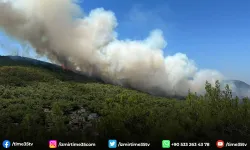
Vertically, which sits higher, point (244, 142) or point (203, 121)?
point (203, 121)

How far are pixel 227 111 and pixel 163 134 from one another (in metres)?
13.1

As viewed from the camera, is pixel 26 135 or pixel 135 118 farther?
pixel 135 118

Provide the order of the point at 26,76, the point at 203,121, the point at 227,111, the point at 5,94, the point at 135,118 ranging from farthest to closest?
the point at 26,76, the point at 5,94, the point at 227,111, the point at 135,118, the point at 203,121

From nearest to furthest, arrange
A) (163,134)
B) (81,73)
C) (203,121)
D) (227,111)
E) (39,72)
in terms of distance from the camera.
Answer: (163,134) → (203,121) → (227,111) → (39,72) → (81,73)

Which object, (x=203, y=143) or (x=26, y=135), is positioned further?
(x=26, y=135)

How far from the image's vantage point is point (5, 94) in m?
73.1

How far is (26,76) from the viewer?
11031cm

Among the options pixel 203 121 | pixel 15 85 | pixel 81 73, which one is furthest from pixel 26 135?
pixel 81 73

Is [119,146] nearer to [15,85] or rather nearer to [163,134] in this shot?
[163,134]

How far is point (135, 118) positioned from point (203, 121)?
19.8ft

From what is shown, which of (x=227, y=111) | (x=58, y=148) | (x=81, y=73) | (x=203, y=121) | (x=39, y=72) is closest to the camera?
(x=58, y=148)

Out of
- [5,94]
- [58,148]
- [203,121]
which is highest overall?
[5,94]

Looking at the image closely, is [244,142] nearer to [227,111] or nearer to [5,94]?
[227,111]

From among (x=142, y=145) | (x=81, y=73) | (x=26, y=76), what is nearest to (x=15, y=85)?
(x=26, y=76)
